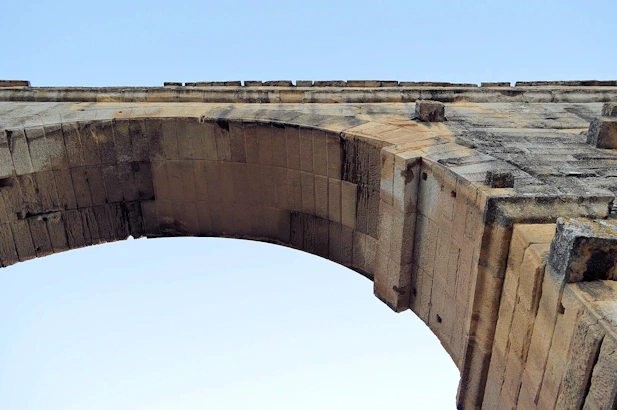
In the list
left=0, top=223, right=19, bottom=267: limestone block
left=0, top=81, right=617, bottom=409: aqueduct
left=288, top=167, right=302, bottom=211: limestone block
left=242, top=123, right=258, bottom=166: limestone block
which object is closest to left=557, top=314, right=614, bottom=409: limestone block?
left=0, top=81, right=617, bottom=409: aqueduct

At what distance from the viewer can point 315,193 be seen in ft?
24.3

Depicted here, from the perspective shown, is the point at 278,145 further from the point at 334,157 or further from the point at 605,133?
the point at 605,133

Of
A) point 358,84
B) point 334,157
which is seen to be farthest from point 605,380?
point 358,84

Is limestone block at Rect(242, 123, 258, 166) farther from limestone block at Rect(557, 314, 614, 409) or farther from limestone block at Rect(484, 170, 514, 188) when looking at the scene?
limestone block at Rect(557, 314, 614, 409)

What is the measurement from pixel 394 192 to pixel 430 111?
1885mm

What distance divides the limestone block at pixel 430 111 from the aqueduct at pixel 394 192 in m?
0.03

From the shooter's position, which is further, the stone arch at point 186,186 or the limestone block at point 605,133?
the stone arch at point 186,186

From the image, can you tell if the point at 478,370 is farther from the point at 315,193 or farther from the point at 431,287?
the point at 315,193

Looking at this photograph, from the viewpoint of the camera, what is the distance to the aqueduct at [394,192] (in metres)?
3.89

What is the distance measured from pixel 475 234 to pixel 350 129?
259 cm

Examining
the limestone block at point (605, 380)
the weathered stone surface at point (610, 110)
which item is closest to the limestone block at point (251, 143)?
the weathered stone surface at point (610, 110)

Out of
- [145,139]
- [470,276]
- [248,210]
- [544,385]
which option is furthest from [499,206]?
[145,139]

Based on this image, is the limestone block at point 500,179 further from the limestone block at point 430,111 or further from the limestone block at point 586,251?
the limestone block at point 430,111

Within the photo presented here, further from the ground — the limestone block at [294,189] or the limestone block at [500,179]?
the limestone block at [500,179]
